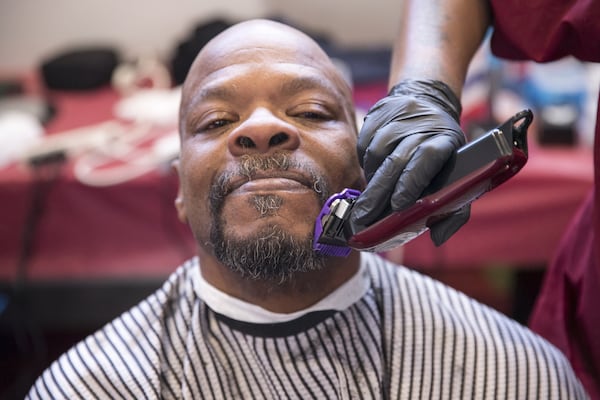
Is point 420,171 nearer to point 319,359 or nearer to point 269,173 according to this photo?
point 269,173

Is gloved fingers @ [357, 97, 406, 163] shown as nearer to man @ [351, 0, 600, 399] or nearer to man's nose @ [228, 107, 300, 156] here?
man @ [351, 0, 600, 399]

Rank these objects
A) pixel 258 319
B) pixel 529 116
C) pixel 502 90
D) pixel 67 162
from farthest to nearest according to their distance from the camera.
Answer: pixel 502 90, pixel 67 162, pixel 258 319, pixel 529 116

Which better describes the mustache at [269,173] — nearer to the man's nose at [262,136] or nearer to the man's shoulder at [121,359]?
the man's nose at [262,136]

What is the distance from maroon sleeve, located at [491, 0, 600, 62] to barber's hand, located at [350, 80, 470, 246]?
0.75 ft

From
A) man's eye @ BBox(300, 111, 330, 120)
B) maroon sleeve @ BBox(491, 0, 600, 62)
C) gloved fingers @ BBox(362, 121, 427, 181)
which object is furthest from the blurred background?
gloved fingers @ BBox(362, 121, 427, 181)

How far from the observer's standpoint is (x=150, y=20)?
9.62 ft

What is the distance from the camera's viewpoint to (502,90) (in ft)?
7.68

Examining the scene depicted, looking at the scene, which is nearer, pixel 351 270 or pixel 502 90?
pixel 351 270

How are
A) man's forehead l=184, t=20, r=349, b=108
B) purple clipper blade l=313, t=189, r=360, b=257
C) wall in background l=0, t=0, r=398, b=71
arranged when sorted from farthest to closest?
wall in background l=0, t=0, r=398, b=71, man's forehead l=184, t=20, r=349, b=108, purple clipper blade l=313, t=189, r=360, b=257

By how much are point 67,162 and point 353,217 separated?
4.70 ft

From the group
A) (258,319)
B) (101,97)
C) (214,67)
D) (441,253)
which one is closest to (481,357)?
(258,319)

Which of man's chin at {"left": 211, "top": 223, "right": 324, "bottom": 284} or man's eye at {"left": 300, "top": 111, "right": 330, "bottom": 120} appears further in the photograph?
man's eye at {"left": 300, "top": 111, "right": 330, "bottom": 120}

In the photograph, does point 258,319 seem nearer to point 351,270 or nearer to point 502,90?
point 351,270

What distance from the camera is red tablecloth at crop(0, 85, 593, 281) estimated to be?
74.0 inches
